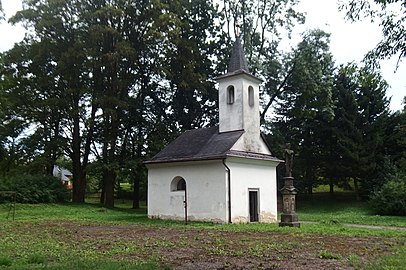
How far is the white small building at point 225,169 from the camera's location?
18.7 m

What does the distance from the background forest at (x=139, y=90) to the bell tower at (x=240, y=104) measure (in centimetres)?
895

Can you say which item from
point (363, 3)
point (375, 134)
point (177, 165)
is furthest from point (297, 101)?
point (363, 3)

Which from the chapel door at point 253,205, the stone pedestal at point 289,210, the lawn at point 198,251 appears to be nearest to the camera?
the lawn at point 198,251

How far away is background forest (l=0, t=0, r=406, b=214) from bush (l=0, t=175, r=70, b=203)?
0.40 ft

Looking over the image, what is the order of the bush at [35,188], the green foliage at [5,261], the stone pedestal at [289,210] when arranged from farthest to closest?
the bush at [35,188] < the stone pedestal at [289,210] < the green foliage at [5,261]

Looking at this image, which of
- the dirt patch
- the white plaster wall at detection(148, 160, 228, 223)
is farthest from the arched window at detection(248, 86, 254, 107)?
the dirt patch

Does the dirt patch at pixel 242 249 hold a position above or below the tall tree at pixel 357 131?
below

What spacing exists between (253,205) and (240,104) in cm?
505

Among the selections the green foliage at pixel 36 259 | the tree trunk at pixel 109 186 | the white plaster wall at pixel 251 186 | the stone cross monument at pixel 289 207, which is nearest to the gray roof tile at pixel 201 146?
the white plaster wall at pixel 251 186

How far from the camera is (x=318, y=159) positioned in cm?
3756

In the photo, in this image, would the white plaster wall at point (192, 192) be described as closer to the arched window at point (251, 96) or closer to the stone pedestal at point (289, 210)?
the stone pedestal at point (289, 210)

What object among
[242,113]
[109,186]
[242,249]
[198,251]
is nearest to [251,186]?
[242,113]

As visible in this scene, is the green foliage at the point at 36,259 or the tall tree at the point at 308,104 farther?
the tall tree at the point at 308,104

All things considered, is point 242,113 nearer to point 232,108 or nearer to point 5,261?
point 232,108
